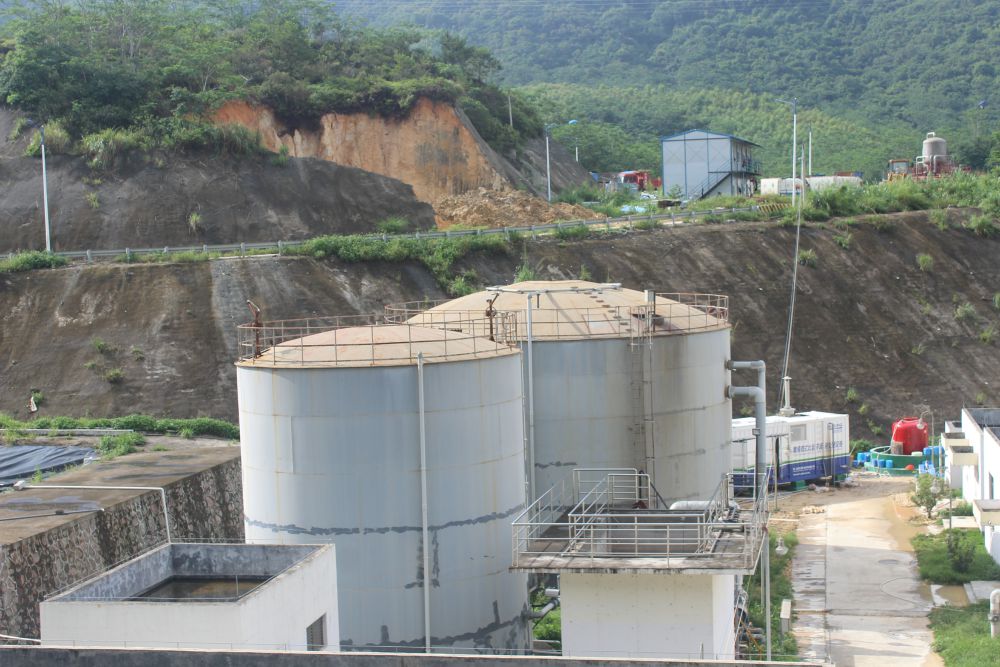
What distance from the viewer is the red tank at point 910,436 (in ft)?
155

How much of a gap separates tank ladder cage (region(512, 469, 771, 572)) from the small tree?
14343 mm

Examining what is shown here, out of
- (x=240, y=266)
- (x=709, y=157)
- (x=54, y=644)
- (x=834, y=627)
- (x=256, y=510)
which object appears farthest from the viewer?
(x=709, y=157)

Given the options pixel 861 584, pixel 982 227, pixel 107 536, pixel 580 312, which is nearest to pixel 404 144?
pixel 982 227

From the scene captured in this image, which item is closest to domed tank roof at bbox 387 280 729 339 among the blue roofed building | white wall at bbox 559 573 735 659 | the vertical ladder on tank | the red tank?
the vertical ladder on tank

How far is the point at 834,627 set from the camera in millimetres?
28406

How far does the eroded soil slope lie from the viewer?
144ft

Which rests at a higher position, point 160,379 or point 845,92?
point 845,92

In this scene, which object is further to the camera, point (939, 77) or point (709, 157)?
point (939, 77)

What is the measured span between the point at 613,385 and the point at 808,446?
20791mm

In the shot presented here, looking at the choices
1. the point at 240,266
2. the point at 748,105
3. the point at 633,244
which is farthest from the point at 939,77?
the point at 240,266

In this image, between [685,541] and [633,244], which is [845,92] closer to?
[633,244]

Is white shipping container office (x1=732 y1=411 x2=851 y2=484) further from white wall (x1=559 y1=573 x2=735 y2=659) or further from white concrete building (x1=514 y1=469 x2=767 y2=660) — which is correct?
white wall (x1=559 y1=573 x2=735 y2=659)

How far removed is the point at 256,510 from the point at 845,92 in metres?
160

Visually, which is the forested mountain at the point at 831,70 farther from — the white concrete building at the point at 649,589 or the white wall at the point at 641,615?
the white wall at the point at 641,615
